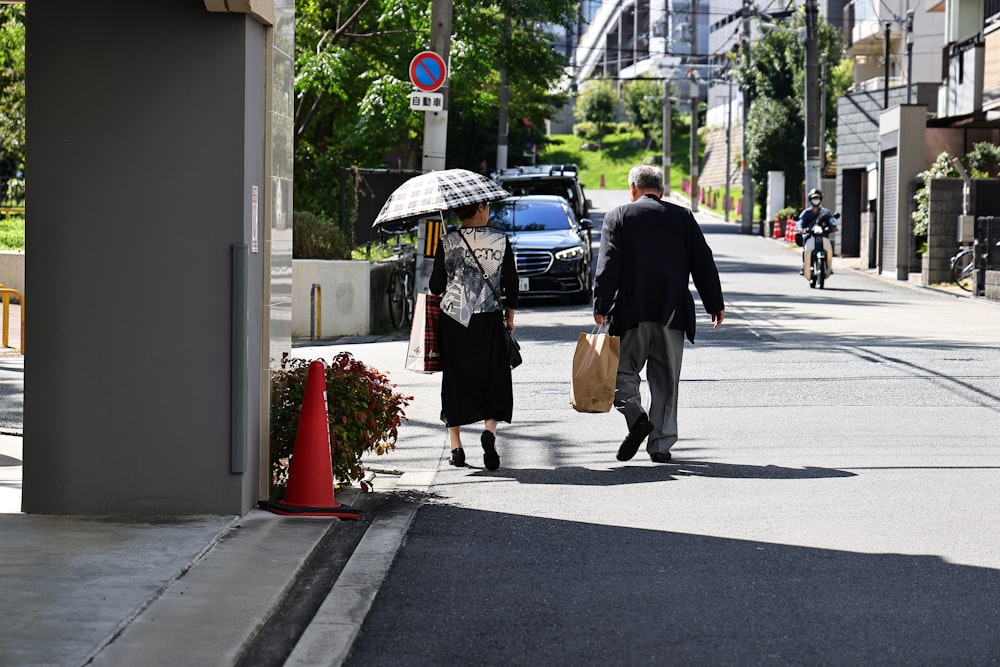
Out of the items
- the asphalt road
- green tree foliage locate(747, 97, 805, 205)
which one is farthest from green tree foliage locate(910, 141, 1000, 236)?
Result: green tree foliage locate(747, 97, 805, 205)

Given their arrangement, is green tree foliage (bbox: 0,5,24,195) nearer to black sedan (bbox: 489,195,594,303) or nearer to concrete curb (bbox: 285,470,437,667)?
black sedan (bbox: 489,195,594,303)

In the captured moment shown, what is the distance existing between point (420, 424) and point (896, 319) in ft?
35.8

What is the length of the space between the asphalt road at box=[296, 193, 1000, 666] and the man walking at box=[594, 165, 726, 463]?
15.2 inches

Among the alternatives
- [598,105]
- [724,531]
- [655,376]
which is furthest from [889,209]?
[598,105]

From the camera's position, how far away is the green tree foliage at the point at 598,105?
115125 mm

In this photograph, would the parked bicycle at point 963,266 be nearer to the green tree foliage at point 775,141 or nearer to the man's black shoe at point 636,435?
the man's black shoe at point 636,435

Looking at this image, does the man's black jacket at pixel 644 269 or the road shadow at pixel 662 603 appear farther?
the man's black jacket at pixel 644 269

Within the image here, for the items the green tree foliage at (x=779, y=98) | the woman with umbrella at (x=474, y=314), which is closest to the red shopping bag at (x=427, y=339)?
the woman with umbrella at (x=474, y=314)

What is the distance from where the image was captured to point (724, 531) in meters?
7.17

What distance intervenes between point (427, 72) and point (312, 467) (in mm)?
10196

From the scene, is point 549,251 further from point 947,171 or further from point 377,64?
point 947,171

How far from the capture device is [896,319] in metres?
20.5

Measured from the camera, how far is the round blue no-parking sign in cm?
1688

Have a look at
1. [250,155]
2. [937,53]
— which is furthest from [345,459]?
[937,53]
